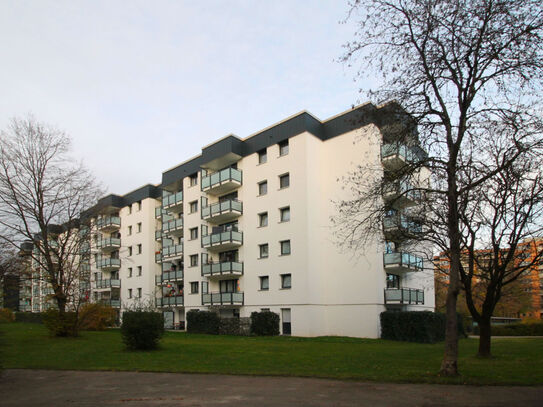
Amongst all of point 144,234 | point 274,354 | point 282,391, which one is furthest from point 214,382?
point 144,234

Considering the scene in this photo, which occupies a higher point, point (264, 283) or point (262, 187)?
point (262, 187)

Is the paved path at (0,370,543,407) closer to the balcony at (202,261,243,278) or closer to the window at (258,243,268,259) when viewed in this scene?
the window at (258,243,268,259)

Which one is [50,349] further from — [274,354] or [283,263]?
[283,263]

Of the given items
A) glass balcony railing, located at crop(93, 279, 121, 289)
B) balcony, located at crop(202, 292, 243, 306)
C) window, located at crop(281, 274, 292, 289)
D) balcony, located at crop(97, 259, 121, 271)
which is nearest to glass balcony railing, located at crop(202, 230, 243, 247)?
balcony, located at crop(202, 292, 243, 306)

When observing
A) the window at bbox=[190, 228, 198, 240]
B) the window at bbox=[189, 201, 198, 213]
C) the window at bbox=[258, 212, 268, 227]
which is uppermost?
the window at bbox=[189, 201, 198, 213]

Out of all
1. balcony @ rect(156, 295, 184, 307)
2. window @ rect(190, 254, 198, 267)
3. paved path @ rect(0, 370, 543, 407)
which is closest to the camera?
paved path @ rect(0, 370, 543, 407)

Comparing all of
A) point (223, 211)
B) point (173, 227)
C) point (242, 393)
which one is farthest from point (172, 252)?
point (242, 393)

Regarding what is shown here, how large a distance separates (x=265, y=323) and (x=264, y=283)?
3.68 metres

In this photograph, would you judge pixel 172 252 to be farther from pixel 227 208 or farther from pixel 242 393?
pixel 242 393

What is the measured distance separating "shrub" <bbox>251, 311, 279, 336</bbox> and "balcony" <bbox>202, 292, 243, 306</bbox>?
12.1 feet

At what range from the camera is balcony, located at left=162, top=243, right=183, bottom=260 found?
43.9 m

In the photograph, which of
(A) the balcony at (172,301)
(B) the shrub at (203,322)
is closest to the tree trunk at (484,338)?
(B) the shrub at (203,322)

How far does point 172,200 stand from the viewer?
45406 mm

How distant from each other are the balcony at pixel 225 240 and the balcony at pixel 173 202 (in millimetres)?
8279
